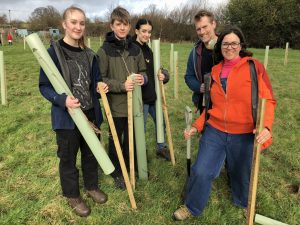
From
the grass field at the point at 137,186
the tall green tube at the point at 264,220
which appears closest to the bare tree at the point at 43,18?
the grass field at the point at 137,186

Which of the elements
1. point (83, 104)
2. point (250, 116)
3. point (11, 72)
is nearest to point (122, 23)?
point (83, 104)

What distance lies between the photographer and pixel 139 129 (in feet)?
11.6

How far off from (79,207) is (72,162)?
0.51 meters

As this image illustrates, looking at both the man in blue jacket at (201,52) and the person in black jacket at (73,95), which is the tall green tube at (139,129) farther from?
the man in blue jacket at (201,52)

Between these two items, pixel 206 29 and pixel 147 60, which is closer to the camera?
pixel 206 29

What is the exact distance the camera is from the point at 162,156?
4.52m

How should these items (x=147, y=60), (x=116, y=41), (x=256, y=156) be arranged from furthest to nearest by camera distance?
(x=147, y=60), (x=116, y=41), (x=256, y=156)

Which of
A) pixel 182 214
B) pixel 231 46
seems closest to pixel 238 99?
pixel 231 46

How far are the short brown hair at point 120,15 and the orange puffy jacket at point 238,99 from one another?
1088mm

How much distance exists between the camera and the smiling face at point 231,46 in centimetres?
277

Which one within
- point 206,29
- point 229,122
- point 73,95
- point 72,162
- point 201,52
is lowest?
point 72,162

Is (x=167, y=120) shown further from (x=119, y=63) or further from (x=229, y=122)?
(x=229, y=122)

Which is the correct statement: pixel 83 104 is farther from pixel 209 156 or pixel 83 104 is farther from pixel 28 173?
pixel 28 173

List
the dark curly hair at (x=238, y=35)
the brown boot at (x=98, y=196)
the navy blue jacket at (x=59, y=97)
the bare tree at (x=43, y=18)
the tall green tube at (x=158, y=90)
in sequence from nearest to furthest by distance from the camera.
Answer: the navy blue jacket at (x=59, y=97) → the dark curly hair at (x=238, y=35) → the brown boot at (x=98, y=196) → the tall green tube at (x=158, y=90) → the bare tree at (x=43, y=18)
